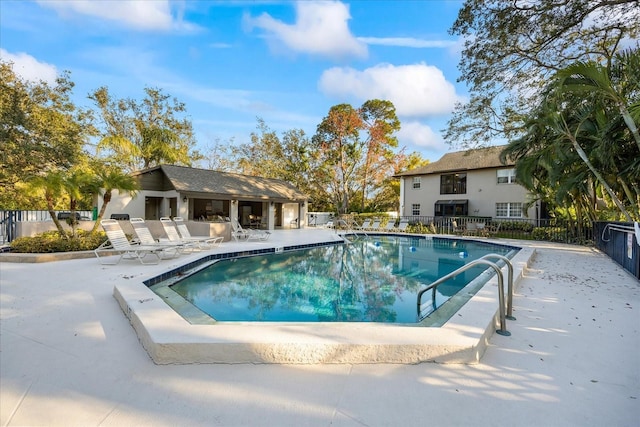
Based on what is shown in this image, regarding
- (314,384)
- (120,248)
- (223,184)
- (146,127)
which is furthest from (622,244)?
(146,127)

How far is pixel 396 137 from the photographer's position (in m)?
31.0

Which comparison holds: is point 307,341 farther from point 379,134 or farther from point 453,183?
point 379,134

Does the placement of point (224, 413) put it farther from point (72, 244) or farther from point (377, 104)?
point (377, 104)

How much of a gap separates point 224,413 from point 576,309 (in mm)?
5493

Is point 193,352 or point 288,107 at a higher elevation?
point 288,107

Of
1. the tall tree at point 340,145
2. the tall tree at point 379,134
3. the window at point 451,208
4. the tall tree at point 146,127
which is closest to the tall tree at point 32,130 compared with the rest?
the tall tree at point 146,127

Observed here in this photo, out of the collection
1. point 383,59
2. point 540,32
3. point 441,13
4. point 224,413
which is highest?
point 383,59

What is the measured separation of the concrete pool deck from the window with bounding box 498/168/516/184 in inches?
837

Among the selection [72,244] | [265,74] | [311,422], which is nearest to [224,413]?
[311,422]

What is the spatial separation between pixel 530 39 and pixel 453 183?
16.7 meters

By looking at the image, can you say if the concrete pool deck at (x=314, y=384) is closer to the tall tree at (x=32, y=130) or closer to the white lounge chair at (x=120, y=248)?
the white lounge chair at (x=120, y=248)

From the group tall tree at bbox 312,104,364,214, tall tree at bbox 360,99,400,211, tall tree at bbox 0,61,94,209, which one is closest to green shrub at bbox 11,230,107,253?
tall tree at bbox 0,61,94,209

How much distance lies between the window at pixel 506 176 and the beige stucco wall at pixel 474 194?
0.26m

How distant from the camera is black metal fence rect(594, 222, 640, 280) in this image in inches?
297
